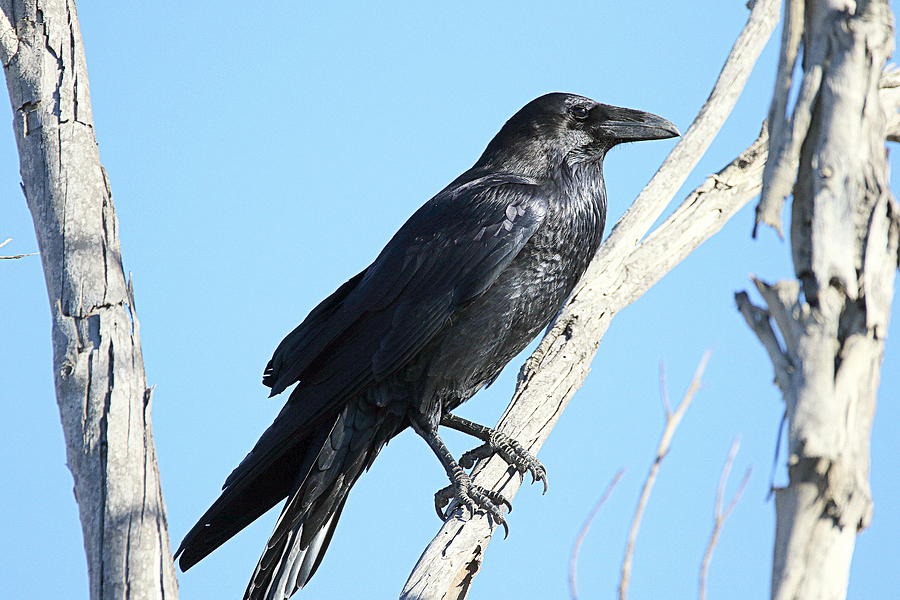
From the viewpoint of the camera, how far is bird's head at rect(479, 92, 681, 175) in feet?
14.0

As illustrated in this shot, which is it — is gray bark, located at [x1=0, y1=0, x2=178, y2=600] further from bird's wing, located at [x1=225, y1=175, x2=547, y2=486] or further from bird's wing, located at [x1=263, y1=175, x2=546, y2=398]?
bird's wing, located at [x1=263, y1=175, x2=546, y2=398]

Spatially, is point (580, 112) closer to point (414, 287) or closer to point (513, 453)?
point (414, 287)

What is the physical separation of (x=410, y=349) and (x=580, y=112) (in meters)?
1.36

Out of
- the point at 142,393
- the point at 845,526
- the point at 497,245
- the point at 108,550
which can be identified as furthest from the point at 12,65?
the point at 845,526

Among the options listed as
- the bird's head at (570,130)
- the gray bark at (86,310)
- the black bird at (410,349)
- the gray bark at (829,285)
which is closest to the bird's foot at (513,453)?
the black bird at (410,349)

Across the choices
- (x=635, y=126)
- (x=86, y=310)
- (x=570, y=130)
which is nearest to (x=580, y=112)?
(x=570, y=130)

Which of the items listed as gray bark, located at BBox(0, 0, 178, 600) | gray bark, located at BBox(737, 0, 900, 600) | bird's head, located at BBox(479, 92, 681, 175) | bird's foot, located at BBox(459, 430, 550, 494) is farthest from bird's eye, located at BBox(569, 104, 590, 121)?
gray bark, located at BBox(737, 0, 900, 600)

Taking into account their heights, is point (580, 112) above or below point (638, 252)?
above

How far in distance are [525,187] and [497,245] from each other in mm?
322

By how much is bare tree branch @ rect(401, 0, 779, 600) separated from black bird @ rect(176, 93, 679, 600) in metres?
0.08

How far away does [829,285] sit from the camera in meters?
1.55

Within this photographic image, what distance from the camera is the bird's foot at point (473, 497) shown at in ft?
11.0

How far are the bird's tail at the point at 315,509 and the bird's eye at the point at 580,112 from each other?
5.19ft

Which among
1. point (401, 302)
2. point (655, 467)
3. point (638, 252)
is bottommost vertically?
point (655, 467)
